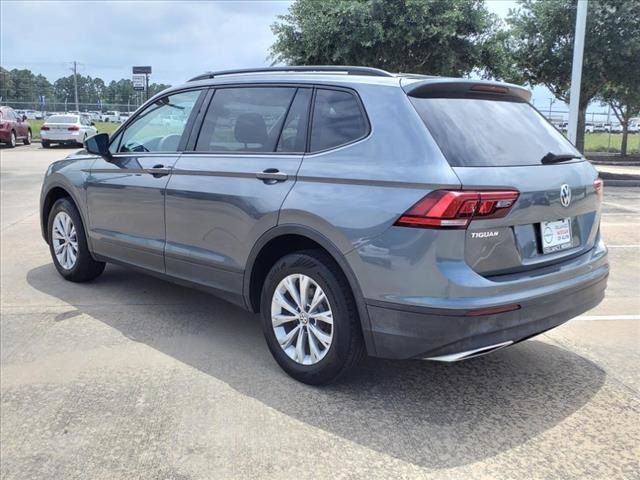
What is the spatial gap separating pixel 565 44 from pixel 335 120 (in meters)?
16.6

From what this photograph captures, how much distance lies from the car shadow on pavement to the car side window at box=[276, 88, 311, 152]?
144 cm

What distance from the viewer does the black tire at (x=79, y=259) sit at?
5.77 meters

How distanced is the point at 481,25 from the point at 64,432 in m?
16.6

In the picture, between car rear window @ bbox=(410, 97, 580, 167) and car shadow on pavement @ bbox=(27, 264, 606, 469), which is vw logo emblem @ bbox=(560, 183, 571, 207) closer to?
car rear window @ bbox=(410, 97, 580, 167)

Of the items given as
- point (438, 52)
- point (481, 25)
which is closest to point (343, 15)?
point (438, 52)

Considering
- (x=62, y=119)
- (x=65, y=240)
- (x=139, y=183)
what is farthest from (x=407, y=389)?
(x=62, y=119)

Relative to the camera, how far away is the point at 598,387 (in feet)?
12.4

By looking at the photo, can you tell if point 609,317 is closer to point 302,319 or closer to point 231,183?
point 302,319

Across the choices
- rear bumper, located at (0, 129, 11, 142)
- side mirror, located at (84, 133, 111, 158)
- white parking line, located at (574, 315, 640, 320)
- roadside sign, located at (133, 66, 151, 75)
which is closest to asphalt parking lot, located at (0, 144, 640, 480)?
white parking line, located at (574, 315, 640, 320)

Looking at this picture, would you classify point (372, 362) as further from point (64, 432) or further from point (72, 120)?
point (72, 120)

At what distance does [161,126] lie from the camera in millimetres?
5035

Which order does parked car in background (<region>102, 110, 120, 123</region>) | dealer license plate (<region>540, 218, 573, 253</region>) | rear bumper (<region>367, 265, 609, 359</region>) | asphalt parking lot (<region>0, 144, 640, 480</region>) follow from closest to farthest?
asphalt parking lot (<region>0, 144, 640, 480</region>), rear bumper (<region>367, 265, 609, 359</region>), dealer license plate (<region>540, 218, 573, 253</region>), parked car in background (<region>102, 110, 120, 123</region>)

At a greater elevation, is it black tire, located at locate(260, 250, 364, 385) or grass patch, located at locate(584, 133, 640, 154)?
grass patch, located at locate(584, 133, 640, 154)

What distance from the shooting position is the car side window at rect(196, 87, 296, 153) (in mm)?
4027
